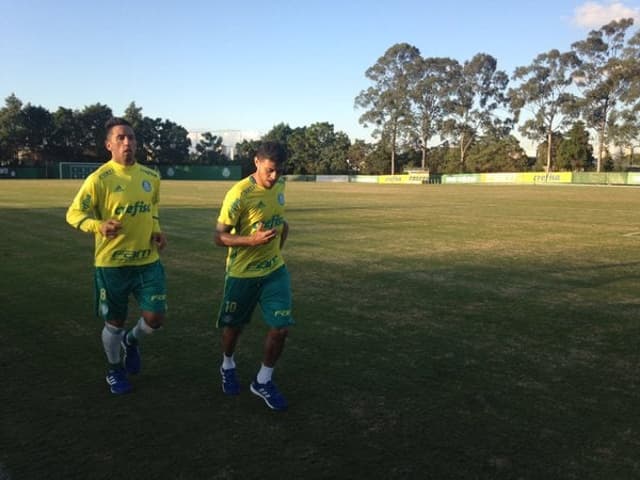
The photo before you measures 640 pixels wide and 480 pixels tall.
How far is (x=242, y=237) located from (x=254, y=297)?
21.1 inches

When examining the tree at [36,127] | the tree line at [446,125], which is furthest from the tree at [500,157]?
the tree at [36,127]

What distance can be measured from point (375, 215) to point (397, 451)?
16.4 meters

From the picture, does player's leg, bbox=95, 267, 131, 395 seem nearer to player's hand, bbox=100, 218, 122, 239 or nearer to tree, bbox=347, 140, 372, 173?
player's hand, bbox=100, 218, 122, 239

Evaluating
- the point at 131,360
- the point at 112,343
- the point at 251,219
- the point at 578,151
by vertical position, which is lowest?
the point at 131,360

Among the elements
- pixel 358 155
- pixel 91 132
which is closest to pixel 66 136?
pixel 91 132

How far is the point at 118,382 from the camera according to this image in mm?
4289

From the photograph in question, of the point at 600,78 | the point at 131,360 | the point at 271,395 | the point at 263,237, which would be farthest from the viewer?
the point at 600,78

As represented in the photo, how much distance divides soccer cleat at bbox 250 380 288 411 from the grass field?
7 cm

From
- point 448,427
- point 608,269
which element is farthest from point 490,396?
point 608,269

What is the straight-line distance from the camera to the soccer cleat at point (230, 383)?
14.0ft

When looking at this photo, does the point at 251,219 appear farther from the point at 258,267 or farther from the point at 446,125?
the point at 446,125

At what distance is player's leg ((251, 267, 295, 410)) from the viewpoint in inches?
159

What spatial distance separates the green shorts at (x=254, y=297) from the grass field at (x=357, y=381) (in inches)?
25.3

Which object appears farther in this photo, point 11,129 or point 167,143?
point 167,143
